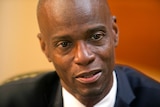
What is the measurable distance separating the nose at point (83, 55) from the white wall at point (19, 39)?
3.23 ft

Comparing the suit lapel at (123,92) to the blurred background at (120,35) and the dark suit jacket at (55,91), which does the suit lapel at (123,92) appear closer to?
the dark suit jacket at (55,91)

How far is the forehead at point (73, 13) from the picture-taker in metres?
0.89

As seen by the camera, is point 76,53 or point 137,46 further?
point 137,46

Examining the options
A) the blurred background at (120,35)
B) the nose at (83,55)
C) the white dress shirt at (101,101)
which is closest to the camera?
the nose at (83,55)

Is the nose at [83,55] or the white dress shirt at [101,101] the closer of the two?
the nose at [83,55]

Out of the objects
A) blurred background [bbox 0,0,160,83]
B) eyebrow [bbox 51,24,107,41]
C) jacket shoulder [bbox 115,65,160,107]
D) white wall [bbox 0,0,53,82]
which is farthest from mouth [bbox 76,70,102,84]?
white wall [bbox 0,0,53,82]

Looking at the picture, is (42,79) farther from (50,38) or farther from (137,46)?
(137,46)

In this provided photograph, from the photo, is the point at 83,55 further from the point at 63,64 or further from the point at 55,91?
the point at 55,91

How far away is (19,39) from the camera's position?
1896mm

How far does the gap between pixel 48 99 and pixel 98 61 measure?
0.98 ft

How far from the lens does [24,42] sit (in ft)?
6.24

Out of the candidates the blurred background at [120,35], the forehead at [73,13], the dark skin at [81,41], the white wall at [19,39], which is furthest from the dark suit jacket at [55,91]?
the white wall at [19,39]

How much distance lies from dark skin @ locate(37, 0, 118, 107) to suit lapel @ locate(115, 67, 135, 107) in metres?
0.11

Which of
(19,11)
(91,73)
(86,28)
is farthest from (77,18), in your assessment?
(19,11)
